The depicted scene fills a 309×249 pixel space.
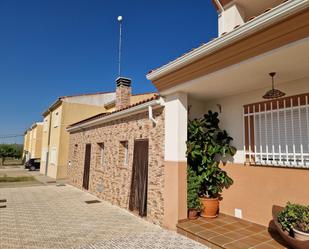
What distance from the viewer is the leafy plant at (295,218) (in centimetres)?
463

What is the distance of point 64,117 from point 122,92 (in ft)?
38.9

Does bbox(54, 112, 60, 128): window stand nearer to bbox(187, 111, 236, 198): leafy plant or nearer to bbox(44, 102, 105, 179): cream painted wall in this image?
bbox(44, 102, 105, 179): cream painted wall

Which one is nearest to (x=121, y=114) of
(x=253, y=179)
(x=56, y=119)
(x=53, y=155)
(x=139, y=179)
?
(x=139, y=179)

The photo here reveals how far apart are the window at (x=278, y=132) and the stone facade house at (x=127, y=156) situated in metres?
2.81

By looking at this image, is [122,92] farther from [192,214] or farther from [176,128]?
[192,214]

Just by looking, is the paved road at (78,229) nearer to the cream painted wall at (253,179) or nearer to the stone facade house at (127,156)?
the stone facade house at (127,156)

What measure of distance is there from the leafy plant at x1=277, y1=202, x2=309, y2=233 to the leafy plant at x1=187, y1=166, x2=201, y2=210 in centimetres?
255

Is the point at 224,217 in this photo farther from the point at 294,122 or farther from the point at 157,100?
the point at 157,100

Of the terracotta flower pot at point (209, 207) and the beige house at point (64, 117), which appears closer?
the terracotta flower pot at point (209, 207)

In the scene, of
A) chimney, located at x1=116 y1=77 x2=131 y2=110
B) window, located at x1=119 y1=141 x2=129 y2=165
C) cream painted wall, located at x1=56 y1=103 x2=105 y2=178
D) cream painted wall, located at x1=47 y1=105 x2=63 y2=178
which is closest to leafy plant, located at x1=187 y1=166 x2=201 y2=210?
window, located at x1=119 y1=141 x2=129 y2=165

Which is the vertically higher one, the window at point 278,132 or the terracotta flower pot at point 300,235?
the window at point 278,132

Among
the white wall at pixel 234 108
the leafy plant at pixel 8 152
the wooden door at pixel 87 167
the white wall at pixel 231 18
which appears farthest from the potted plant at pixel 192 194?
the leafy plant at pixel 8 152

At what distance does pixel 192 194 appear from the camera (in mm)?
7047

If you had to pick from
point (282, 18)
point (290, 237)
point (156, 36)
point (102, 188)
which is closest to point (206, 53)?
point (282, 18)
